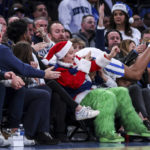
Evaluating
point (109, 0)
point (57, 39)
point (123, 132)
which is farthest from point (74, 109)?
point (109, 0)

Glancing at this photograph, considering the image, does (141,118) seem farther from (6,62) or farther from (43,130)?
(6,62)

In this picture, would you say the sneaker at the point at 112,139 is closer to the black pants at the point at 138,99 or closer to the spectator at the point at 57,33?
the black pants at the point at 138,99

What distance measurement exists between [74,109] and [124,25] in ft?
13.2

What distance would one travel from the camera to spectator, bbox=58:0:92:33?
10.2m

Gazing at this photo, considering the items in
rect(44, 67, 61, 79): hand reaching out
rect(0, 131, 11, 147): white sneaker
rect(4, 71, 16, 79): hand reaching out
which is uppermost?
rect(4, 71, 16, 79): hand reaching out

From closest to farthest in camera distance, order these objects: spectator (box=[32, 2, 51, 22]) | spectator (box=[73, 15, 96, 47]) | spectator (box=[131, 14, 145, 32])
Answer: spectator (box=[73, 15, 96, 47])
spectator (box=[32, 2, 51, 22])
spectator (box=[131, 14, 145, 32])

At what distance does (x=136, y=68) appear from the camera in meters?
7.01

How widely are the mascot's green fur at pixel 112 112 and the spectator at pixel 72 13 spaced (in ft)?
12.6

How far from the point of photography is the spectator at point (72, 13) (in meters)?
10.2

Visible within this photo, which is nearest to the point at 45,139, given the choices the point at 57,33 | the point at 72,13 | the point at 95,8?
the point at 57,33

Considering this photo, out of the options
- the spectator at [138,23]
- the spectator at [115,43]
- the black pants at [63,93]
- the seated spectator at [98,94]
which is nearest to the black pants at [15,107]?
the black pants at [63,93]

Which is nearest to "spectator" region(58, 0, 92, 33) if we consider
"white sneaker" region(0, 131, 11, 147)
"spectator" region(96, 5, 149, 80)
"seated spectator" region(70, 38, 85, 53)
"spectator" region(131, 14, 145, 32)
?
"spectator" region(131, 14, 145, 32)

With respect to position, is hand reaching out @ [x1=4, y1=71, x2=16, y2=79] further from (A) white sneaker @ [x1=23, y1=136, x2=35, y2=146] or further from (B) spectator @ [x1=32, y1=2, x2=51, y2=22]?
(B) spectator @ [x1=32, y1=2, x2=51, y2=22]

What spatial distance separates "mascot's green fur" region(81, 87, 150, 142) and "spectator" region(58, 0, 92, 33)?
3839 millimetres
